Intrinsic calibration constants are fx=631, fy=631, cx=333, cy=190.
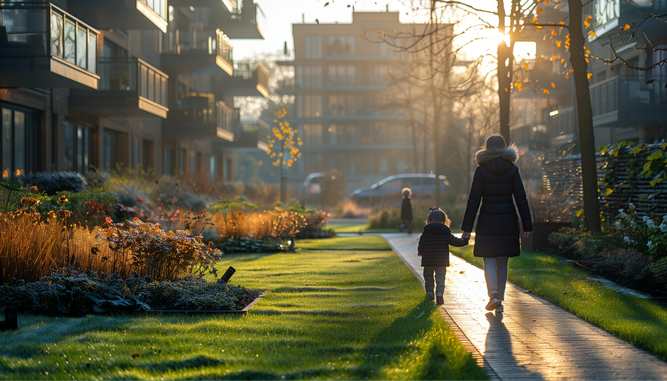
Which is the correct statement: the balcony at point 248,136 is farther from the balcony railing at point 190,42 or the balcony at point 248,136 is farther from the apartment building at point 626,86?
the apartment building at point 626,86

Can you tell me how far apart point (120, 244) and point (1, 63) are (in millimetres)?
9119

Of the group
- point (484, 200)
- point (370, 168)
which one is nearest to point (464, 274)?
point (484, 200)

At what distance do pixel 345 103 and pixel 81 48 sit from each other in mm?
48240

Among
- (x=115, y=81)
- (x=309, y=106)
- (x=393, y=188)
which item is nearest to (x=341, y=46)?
(x=309, y=106)

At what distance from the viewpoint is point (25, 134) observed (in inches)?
683

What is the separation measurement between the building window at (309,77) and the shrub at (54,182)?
163 feet

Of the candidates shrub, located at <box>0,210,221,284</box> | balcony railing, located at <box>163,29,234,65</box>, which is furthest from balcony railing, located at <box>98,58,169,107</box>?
shrub, located at <box>0,210,221,284</box>

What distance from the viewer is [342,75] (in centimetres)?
6303

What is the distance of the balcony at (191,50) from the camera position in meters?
27.9

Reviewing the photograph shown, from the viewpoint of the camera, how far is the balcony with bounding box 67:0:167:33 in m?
18.8

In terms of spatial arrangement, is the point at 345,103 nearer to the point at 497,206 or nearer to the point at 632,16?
the point at 632,16

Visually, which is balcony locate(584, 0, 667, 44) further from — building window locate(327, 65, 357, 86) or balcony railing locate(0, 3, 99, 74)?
building window locate(327, 65, 357, 86)

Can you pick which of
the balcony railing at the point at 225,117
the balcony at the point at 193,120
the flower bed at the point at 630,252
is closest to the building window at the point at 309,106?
the balcony railing at the point at 225,117

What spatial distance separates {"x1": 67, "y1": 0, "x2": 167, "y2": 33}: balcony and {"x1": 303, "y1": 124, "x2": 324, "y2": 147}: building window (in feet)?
139
